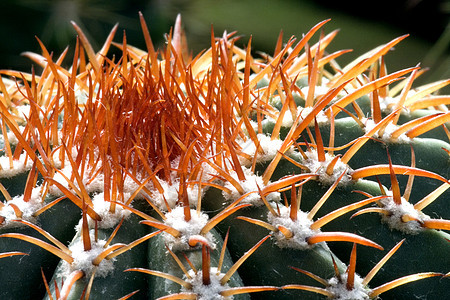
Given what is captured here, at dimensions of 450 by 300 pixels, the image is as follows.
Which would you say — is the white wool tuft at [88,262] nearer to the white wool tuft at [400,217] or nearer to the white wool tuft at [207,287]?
the white wool tuft at [207,287]

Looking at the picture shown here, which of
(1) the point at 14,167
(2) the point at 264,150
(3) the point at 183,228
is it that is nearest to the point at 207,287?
(3) the point at 183,228

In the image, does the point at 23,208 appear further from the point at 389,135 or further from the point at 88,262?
the point at 389,135

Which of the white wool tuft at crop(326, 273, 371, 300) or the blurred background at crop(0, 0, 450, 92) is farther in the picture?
the blurred background at crop(0, 0, 450, 92)

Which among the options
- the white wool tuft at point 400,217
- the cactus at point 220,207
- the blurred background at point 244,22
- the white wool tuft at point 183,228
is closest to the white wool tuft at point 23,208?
the cactus at point 220,207

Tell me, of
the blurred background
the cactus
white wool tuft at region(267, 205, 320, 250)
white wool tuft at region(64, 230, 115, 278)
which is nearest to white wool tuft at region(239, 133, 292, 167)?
the cactus

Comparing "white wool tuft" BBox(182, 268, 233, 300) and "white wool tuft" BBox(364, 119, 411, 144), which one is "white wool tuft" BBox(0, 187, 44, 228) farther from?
"white wool tuft" BBox(364, 119, 411, 144)

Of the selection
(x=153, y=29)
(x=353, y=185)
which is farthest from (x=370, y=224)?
(x=153, y=29)
